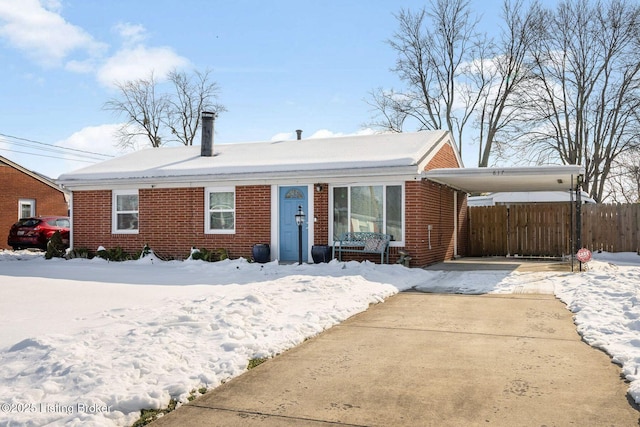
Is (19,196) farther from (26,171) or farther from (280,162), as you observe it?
(280,162)

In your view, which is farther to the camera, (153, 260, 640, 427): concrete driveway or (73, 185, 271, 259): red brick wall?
(73, 185, 271, 259): red brick wall

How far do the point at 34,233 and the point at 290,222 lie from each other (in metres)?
11.1

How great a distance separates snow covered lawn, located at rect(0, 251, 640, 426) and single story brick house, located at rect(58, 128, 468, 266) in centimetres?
179

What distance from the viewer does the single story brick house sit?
45.5ft

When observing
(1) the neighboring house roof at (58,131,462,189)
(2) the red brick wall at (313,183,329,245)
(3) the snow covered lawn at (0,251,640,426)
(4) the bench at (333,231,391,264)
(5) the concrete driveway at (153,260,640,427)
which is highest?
(1) the neighboring house roof at (58,131,462,189)

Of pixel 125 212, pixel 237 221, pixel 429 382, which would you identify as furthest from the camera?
pixel 125 212

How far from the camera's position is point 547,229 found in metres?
19.3

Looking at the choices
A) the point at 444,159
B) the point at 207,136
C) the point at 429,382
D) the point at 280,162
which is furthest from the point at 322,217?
the point at 429,382

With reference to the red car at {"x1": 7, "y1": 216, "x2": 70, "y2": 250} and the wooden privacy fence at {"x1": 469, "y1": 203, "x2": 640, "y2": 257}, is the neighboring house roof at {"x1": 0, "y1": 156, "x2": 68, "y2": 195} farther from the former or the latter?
the wooden privacy fence at {"x1": 469, "y1": 203, "x2": 640, "y2": 257}

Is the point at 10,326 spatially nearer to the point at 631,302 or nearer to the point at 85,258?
the point at 631,302

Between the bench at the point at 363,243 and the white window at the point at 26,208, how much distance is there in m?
19.6

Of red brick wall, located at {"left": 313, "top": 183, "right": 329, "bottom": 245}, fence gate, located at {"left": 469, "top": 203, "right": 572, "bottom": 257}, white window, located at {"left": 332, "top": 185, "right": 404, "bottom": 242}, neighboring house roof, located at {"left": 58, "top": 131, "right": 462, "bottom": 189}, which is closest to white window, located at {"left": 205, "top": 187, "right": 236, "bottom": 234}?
neighboring house roof, located at {"left": 58, "top": 131, "right": 462, "bottom": 189}

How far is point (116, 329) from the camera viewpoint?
5961 millimetres

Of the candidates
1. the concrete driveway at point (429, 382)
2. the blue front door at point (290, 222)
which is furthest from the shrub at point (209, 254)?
the concrete driveway at point (429, 382)
